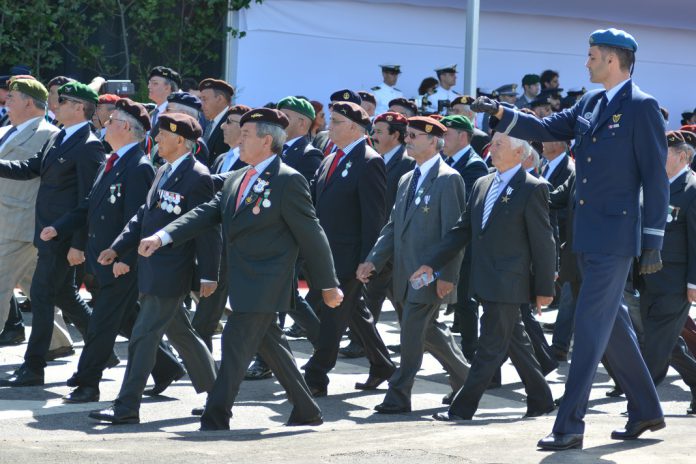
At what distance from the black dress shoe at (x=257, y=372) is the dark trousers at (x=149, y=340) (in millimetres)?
1237

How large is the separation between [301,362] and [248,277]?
2776mm

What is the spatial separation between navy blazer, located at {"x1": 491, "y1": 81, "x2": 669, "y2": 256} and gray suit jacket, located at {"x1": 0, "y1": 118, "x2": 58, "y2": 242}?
4.55m

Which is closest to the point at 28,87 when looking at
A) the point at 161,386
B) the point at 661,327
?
the point at 161,386

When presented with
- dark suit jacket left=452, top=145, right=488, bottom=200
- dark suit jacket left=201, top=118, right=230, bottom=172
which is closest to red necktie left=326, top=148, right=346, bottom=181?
dark suit jacket left=452, top=145, right=488, bottom=200

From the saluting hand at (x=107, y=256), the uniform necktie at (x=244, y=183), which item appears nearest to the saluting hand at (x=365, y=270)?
the uniform necktie at (x=244, y=183)

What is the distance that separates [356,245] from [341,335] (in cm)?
65

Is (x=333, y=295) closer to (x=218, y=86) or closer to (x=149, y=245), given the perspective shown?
(x=149, y=245)

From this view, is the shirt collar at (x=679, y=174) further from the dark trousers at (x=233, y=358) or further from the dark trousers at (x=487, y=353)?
the dark trousers at (x=233, y=358)

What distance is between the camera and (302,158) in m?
9.71

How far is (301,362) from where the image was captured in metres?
9.80

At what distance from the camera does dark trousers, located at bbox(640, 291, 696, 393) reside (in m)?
8.24

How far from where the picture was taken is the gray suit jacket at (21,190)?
366 inches

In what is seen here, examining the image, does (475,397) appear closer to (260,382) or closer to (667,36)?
(260,382)

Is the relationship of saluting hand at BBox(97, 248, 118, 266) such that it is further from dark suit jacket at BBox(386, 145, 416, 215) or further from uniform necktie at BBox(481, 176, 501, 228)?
dark suit jacket at BBox(386, 145, 416, 215)
